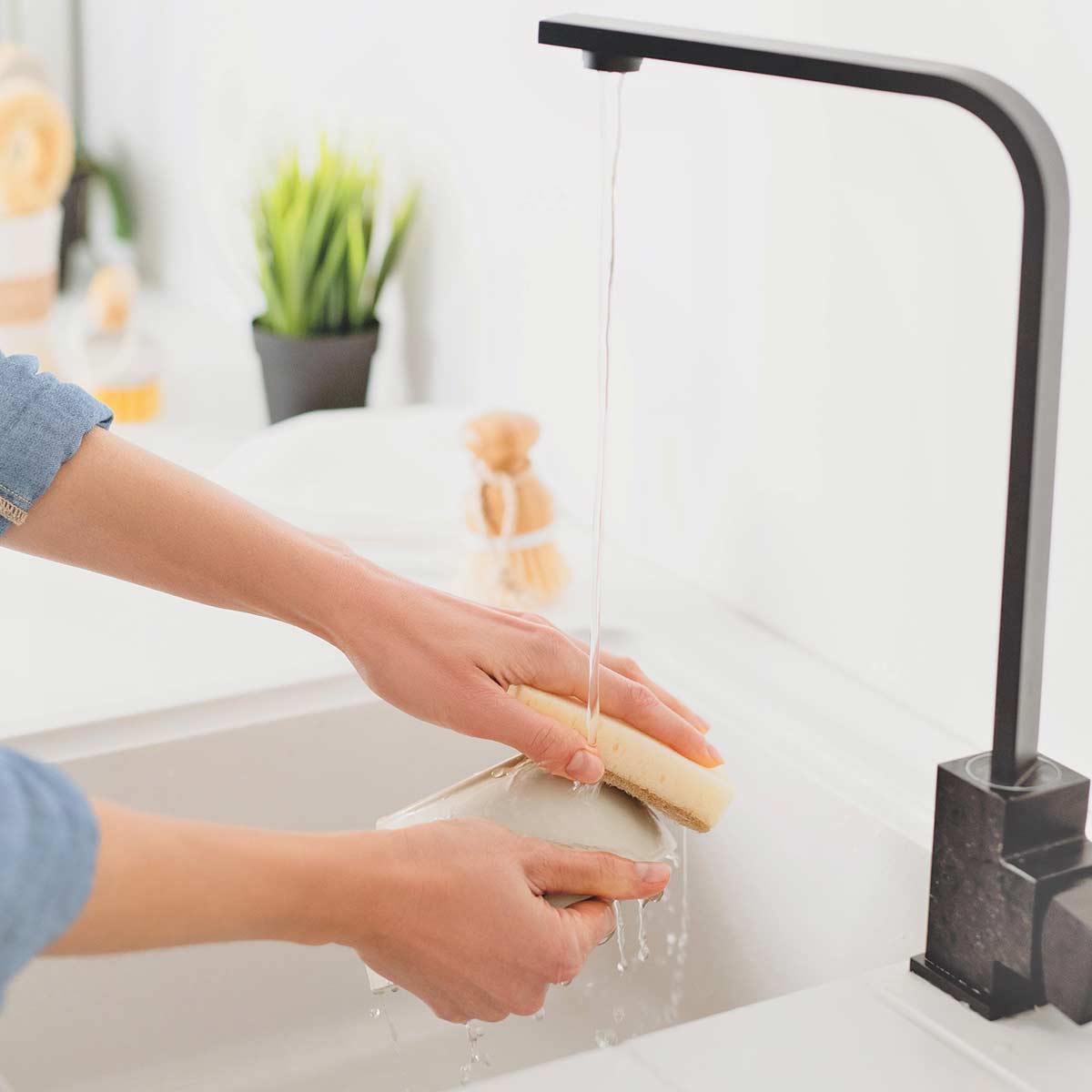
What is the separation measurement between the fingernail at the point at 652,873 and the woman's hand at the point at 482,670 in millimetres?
44

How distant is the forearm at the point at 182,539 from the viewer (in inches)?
30.2

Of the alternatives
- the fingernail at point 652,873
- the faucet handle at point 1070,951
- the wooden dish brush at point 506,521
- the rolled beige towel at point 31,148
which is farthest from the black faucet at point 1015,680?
the rolled beige towel at point 31,148

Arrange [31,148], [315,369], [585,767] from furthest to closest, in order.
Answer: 1. [31,148]
2. [315,369]
3. [585,767]

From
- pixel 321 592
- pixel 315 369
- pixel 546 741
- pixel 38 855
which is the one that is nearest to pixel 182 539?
pixel 321 592

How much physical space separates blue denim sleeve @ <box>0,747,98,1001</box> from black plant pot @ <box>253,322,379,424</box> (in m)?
0.94

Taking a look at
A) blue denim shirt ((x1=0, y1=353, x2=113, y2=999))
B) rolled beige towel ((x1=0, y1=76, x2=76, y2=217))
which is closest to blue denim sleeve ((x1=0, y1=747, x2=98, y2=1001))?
blue denim shirt ((x1=0, y1=353, x2=113, y2=999))

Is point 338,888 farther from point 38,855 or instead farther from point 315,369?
point 315,369

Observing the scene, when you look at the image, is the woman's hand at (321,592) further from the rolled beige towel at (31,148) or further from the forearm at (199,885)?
the rolled beige towel at (31,148)

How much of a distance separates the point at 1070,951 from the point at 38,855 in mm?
417

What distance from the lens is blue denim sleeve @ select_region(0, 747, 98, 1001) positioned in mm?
464

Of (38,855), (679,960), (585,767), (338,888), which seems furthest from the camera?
(679,960)

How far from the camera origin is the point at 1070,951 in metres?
0.65

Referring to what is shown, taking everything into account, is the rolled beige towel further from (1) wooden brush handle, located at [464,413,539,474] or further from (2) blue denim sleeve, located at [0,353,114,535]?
(2) blue denim sleeve, located at [0,353,114,535]

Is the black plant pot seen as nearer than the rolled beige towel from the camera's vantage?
Yes
